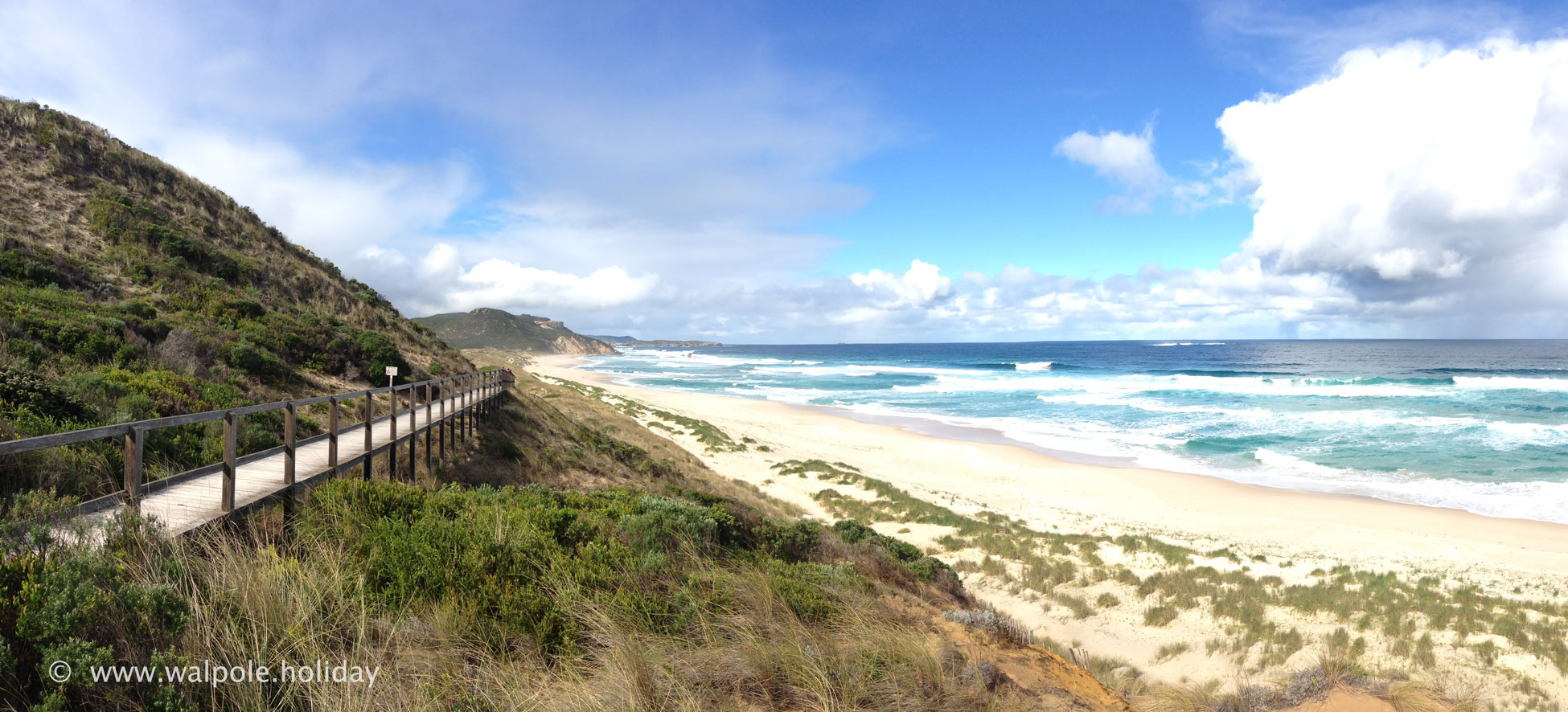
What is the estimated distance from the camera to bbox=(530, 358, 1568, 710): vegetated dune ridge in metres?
8.07

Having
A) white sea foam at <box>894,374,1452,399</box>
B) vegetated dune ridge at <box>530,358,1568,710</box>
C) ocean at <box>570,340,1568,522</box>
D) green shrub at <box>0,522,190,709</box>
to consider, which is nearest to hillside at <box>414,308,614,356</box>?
ocean at <box>570,340,1568,522</box>

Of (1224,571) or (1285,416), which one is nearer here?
(1224,571)

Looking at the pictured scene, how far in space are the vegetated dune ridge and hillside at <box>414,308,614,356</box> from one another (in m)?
136

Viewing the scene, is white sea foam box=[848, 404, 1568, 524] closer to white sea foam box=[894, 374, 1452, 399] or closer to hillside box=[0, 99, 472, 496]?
white sea foam box=[894, 374, 1452, 399]

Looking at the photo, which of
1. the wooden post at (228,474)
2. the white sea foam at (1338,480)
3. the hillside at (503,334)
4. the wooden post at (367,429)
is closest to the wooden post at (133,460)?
the wooden post at (228,474)

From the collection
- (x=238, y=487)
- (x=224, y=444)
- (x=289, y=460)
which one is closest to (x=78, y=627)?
(x=224, y=444)

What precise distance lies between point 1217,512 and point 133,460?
2324 cm

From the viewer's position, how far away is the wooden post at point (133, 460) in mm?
4409

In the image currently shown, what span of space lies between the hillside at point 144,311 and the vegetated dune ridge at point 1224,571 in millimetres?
10534

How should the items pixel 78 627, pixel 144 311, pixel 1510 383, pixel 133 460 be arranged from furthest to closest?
pixel 1510 383 → pixel 144 311 → pixel 133 460 → pixel 78 627

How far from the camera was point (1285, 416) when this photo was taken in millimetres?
39312

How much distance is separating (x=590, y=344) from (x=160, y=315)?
182 metres

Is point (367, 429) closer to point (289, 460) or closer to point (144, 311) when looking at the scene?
point (289, 460)

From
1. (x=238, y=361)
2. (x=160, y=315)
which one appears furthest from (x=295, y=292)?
(x=238, y=361)
